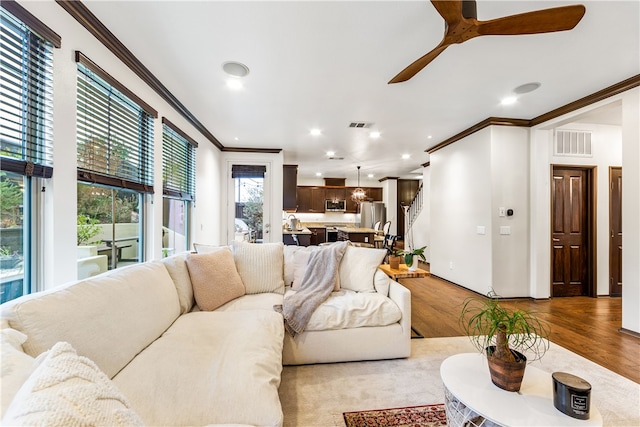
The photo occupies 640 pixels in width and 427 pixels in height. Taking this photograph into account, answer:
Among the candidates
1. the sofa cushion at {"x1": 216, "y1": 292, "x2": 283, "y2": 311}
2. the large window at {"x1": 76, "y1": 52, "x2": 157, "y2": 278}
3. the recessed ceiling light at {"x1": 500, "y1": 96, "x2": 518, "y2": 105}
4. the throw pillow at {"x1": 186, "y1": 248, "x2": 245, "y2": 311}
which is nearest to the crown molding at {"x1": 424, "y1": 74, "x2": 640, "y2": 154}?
the recessed ceiling light at {"x1": 500, "y1": 96, "x2": 518, "y2": 105}

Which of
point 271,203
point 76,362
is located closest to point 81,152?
point 76,362

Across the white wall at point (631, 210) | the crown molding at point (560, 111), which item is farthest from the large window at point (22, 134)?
the white wall at point (631, 210)

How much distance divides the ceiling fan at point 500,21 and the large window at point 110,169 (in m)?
2.41

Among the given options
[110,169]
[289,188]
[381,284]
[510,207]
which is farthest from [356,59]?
[289,188]

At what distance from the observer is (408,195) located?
9.51m

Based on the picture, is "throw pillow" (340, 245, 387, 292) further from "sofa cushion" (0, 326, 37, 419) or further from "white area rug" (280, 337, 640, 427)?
"sofa cushion" (0, 326, 37, 419)

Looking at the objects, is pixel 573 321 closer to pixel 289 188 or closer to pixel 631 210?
pixel 631 210

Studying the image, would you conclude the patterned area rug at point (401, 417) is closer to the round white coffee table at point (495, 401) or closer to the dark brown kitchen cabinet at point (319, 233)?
the round white coffee table at point (495, 401)

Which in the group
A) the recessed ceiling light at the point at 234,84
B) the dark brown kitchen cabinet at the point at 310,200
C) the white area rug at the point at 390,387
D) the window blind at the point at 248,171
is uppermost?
the recessed ceiling light at the point at 234,84

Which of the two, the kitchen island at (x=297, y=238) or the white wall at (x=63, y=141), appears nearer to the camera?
the white wall at (x=63, y=141)

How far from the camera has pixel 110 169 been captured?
7.31 ft

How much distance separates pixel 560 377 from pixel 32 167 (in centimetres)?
284

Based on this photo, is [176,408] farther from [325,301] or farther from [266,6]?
[266,6]

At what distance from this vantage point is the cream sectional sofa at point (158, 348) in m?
0.69
